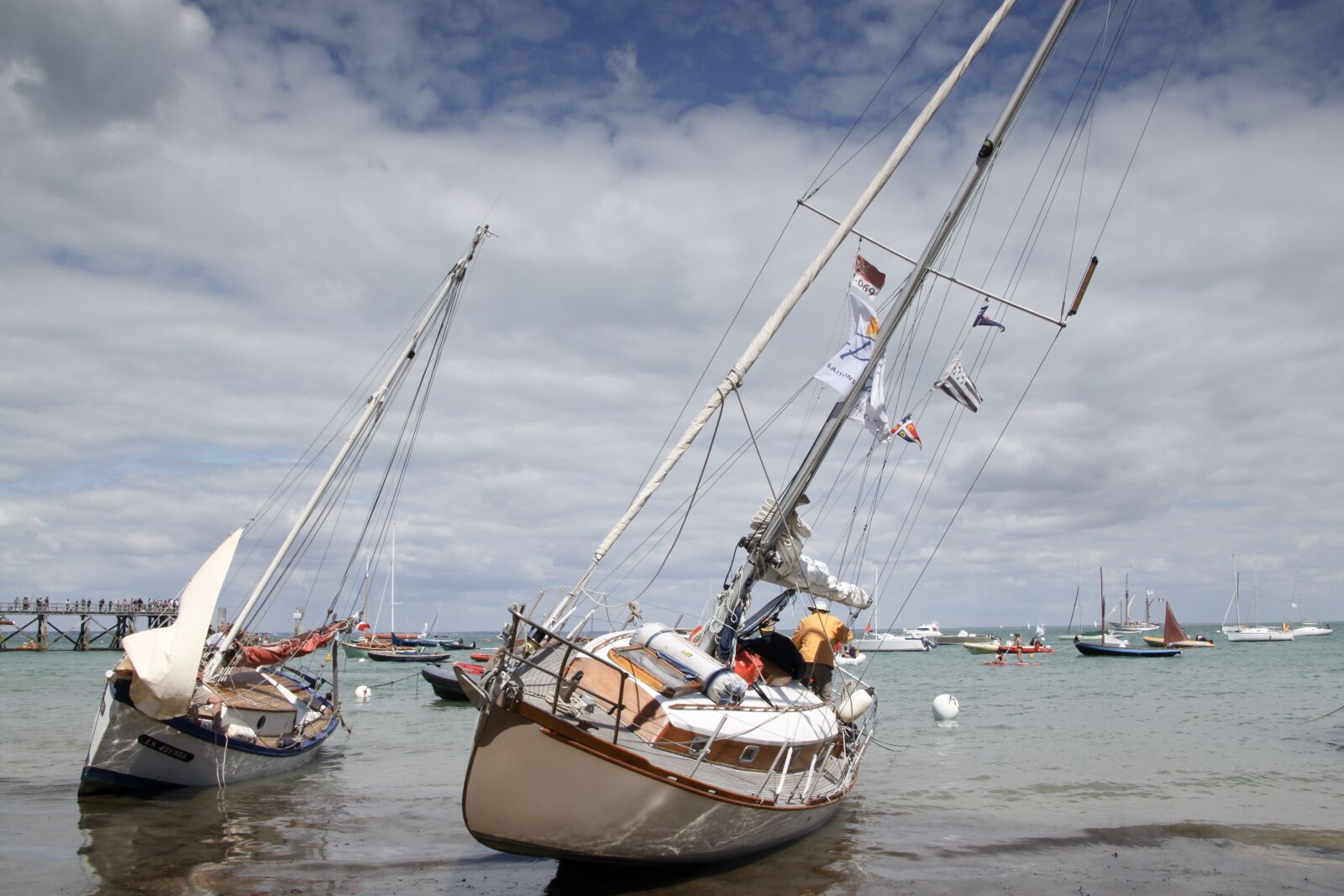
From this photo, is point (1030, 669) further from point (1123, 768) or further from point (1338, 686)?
point (1123, 768)

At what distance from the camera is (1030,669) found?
215ft

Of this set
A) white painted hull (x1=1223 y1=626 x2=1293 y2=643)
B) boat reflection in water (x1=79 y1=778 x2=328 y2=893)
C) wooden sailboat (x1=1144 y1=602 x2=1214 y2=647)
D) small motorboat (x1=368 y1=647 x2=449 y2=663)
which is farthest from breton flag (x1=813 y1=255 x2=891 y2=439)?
white painted hull (x1=1223 y1=626 x2=1293 y2=643)

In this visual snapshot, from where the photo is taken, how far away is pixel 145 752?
672 inches

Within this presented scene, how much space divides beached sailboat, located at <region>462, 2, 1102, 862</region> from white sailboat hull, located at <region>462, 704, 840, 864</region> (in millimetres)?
18

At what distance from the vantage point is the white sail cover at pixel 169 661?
16.0 meters

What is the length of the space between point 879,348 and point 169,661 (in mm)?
13907

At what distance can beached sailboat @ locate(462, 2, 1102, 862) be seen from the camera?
33.0 feet

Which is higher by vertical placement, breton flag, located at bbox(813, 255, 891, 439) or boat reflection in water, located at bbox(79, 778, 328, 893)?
breton flag, located at bbox(813, 255, 891, 439)

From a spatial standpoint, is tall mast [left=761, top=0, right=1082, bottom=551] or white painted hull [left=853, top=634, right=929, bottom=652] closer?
tall mast [left=761, top=0, right=1082, bottom=551]

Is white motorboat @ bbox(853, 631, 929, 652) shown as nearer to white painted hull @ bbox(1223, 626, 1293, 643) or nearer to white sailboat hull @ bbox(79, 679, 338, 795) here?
white painted hull @ bbox(1223, 626, 1293, 643)

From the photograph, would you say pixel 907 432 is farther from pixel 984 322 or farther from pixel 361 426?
pixel 361 426

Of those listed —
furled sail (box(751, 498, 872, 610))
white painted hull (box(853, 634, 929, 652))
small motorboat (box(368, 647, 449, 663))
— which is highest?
furled sail (box(751, 498, 872, 610))

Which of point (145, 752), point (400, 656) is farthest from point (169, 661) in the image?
point (400, 656)

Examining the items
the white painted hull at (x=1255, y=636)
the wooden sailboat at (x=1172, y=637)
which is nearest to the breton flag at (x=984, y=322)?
the wooden sailboat at (x=1172, y=637)
